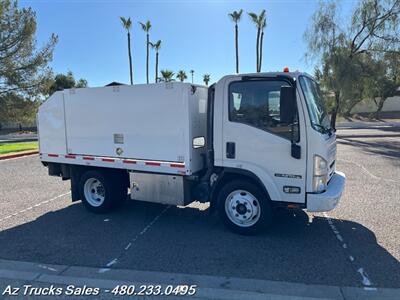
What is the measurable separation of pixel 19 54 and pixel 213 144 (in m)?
20.0

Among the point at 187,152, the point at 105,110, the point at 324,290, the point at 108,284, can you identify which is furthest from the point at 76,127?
the point at 324,290

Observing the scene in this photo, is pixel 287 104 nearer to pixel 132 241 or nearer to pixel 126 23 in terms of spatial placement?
pixel 132 241

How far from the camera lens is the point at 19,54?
20297 mm

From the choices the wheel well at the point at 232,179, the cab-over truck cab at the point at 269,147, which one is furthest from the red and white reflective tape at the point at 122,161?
the cab-over truck cab at the point at 269,147

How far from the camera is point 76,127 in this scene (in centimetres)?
639

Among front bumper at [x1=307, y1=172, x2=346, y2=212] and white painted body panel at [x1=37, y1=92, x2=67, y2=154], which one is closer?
front bumper at [x1=307, y1=172, x2=346, y2=212]

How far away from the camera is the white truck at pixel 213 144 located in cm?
464

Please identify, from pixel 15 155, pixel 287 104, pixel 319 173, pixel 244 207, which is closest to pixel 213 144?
pixel 244 207

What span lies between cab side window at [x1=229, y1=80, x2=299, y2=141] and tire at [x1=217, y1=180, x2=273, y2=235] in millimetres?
972

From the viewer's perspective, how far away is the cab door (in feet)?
15.3

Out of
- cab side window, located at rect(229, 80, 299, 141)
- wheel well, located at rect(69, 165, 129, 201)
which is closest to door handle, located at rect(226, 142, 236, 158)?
cab side window, located at rect(229, 80, 299, 141)

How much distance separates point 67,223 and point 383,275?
201 inches

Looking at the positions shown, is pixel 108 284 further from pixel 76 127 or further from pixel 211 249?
pixel 76 127

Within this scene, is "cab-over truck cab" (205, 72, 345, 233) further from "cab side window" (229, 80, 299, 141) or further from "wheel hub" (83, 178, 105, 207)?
"wheel hub" (83, 178, 105, 207)
